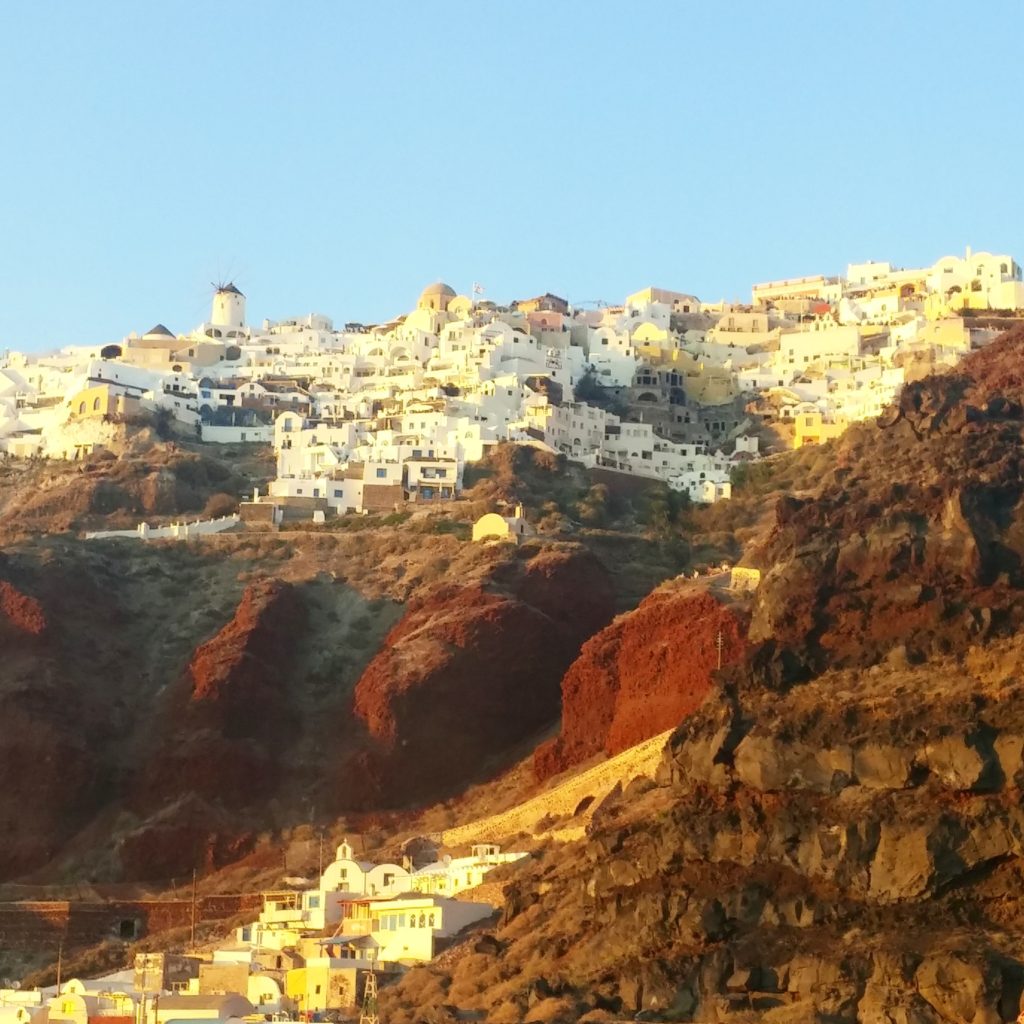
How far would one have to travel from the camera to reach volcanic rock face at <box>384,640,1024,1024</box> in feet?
187

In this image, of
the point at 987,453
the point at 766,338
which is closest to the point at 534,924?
the point at 987,453

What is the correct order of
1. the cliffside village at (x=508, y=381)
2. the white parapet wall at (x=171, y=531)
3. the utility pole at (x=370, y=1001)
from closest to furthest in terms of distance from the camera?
the utility pole at (x=370, y=1001)
the white parapet wall at (x=171, y=531)
the cliffside village at (x=508, y=381)

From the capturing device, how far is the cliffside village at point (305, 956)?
65.3 meters

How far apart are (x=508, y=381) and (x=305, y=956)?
4862cm

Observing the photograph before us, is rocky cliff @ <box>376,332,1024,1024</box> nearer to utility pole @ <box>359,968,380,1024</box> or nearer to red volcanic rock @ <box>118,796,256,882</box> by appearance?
utility pole @ <box>359,968,380,1024</box>

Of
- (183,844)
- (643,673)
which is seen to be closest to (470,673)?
(643,673)

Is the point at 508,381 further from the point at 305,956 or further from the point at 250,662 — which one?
the point at 305,956

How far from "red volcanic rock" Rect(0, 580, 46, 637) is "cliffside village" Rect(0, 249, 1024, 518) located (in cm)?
1464

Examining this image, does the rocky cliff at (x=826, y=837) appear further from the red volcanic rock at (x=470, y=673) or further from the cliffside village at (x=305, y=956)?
the red volcanic rock at (x=470, y=673)

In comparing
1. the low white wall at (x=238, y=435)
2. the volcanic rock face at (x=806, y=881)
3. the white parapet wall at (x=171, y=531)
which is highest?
the low white wall at (x=238, y=435)

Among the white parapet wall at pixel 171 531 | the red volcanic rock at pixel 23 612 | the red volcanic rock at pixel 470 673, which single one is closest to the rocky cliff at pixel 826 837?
the red volcanic rock at pixel 470 673

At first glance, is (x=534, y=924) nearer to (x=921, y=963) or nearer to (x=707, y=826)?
(x=707, y=826)

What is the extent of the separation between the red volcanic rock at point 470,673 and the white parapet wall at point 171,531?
1299 cm

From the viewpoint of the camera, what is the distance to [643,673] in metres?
81.8
